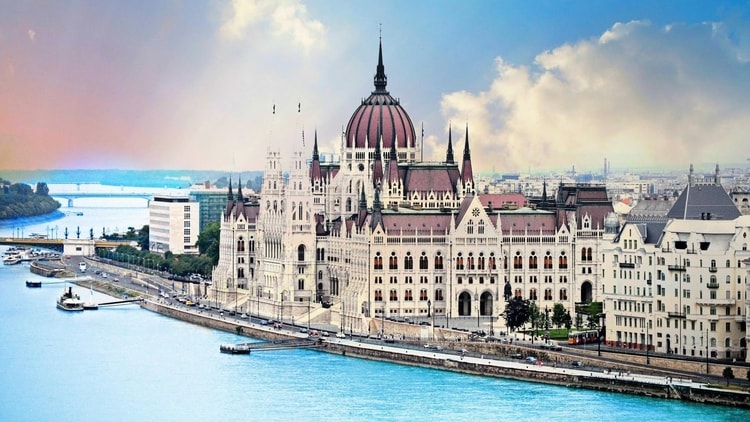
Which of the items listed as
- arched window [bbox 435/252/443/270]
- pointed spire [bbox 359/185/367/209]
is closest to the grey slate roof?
arched window [bbox 435/252/443/270]

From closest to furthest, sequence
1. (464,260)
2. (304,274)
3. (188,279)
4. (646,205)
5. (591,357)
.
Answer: (591,357)
(646,205)
(464,260)
(304,274)
(188,279)

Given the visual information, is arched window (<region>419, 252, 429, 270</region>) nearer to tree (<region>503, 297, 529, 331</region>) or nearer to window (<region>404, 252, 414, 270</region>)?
window (<region>404, 252, 414, 270</region>)

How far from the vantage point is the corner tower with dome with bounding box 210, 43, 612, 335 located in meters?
93.0

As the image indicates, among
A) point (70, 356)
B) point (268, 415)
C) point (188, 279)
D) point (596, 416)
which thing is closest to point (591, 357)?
point (596, 416)

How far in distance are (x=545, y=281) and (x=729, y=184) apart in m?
11.7

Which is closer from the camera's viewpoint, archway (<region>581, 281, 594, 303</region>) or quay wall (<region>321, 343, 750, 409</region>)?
quay wall (<region>321, 343, 750, 409</region>)

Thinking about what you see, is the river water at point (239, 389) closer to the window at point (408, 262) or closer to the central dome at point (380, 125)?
the window at point (408, 262)

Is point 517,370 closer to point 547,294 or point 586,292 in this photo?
point 547,294

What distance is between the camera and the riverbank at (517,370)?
70094mm

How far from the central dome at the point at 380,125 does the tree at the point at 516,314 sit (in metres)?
20.0

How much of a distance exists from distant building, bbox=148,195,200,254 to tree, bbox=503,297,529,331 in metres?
56.0

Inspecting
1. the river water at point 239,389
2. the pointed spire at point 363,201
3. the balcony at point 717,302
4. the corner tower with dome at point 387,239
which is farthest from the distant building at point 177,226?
the balcony at point 717,302

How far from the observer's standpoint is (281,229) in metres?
101

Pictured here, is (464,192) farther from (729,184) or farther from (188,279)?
(188,279)
